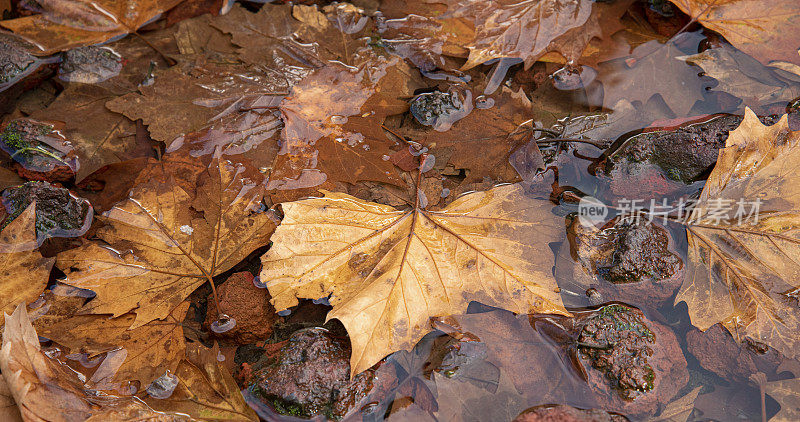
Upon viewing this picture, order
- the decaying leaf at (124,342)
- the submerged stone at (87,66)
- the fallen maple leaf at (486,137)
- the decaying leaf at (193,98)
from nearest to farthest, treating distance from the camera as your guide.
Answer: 1. the decaying leaf at (124,342)
2. the fallen maple leaf at (486,137)
3. the decaying leaf at (193,98)
4. the submerged stone at (87,66)

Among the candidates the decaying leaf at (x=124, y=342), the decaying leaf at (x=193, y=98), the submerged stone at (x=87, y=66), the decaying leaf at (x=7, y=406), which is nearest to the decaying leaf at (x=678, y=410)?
the decaying leaf at (x=124, y=342)

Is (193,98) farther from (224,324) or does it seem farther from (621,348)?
(621,348)

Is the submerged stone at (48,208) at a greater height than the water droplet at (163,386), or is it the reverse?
the submerged stone at (48,208)

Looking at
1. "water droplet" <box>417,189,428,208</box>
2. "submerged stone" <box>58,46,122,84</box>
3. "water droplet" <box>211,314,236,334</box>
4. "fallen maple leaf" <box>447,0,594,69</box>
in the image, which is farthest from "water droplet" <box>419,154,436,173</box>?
"submerged stone" <box>58,46,122,84</box>

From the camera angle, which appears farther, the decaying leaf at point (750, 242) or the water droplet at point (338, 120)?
the water droplet at point (338, 120)

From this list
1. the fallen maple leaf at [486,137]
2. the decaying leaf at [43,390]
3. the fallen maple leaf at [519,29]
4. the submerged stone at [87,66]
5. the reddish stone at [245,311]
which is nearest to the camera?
the decaying leaf at [43,390]

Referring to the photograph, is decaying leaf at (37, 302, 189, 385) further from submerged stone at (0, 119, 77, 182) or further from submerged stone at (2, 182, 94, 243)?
submerged stone at (0, 119, 77, 182)

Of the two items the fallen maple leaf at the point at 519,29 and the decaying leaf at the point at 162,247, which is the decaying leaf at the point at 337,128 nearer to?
the decaying leaf at the point at 162,247
